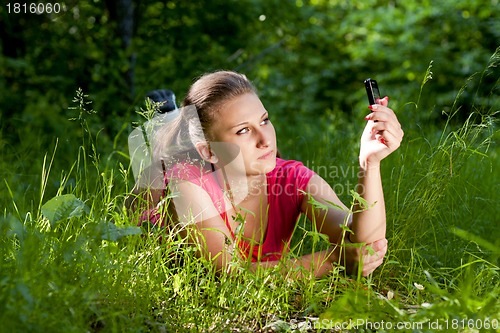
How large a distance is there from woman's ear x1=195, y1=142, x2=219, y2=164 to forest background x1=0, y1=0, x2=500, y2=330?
36cm

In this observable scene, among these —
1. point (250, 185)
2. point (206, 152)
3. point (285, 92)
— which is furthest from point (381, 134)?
point (285, 92)

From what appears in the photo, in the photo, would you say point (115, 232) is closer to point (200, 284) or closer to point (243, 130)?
point (200, 284)

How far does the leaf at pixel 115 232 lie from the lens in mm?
1957

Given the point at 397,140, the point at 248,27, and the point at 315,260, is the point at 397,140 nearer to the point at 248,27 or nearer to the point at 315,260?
the point at 315,260

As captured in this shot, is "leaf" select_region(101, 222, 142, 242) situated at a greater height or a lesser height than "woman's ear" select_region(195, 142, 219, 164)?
lesser

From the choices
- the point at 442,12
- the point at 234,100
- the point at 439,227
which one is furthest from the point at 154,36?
the point at 442,12

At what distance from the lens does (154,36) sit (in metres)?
5.43

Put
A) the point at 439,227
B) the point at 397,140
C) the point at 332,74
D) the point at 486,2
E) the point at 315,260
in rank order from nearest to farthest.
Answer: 1. the point at 397,140
2. the point at 315,260
3. the point at 439,227
4. the point at 486,2
5. the point at 332,74

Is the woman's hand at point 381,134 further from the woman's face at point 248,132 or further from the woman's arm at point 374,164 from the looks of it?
the woman's face at point 248,132

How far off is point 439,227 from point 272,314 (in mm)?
1050

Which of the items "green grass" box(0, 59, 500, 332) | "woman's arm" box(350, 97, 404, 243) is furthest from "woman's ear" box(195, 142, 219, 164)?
"woman's arm" box(350, 97, 404, 243)

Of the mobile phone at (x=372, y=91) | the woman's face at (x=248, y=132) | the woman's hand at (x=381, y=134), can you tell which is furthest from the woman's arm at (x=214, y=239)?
the mobile phone at (x=372, y=91)

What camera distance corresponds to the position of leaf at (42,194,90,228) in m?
2.09

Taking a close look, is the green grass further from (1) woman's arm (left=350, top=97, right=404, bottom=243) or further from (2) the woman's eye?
(2) the woman's eye
